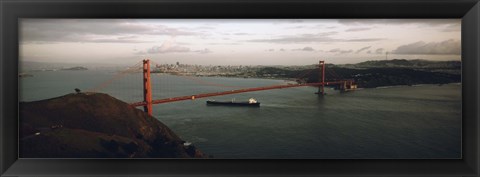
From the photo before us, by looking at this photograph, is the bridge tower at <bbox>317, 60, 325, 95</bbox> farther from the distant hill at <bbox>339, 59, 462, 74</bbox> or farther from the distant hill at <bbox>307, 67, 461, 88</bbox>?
the distant hill at <bbox>339, 59, 462, 74</bbox>

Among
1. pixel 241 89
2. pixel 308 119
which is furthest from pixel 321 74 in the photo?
pixel 241 89

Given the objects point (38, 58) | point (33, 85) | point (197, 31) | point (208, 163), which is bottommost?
point (208, 163)

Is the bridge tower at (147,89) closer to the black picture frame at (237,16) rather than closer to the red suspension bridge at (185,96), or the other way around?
the red suspension bridge at (185,96)

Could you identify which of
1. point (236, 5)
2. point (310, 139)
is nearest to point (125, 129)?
point (236, 5)

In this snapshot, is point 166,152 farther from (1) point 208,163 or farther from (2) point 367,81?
(2) point 367,81

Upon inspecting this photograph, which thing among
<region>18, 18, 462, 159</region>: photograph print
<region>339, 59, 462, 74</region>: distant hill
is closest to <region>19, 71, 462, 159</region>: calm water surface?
<region>18, 18, 462, 159</region>: photograph print

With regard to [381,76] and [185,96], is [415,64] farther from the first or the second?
[185,96]

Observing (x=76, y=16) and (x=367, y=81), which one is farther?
(x=367, y=81)

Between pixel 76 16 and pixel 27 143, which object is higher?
pixel 76 16
